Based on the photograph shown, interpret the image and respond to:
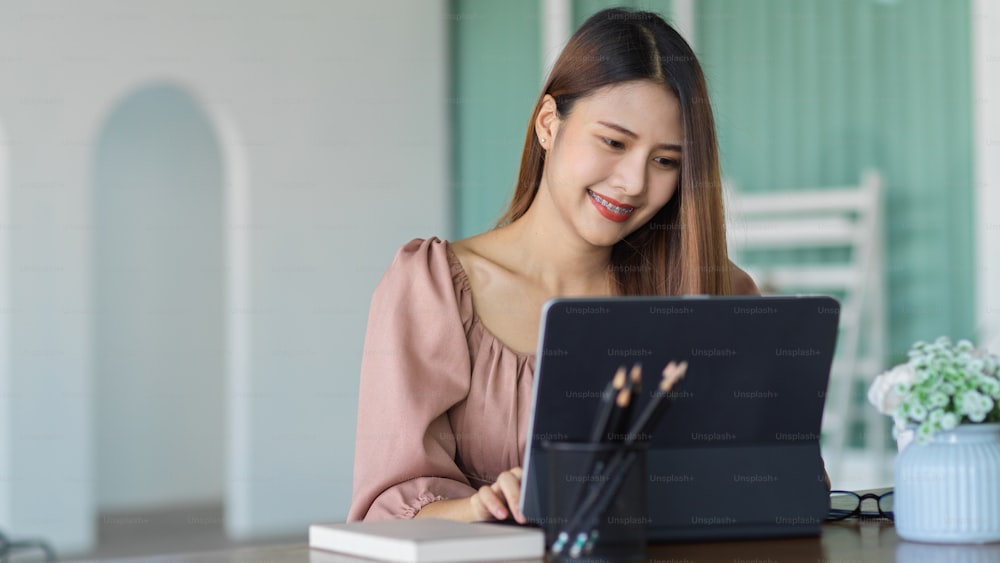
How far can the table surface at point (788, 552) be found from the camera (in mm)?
1186

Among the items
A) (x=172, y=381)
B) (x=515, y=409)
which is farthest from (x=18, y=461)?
(x=515, y=409)

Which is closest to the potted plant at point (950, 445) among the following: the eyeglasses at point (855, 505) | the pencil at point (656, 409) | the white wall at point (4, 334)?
the eyeglasses at point (855, 505)

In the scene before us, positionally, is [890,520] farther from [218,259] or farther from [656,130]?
[218,259]

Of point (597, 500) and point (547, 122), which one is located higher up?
point (547, 122)

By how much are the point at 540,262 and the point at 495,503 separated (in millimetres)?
685

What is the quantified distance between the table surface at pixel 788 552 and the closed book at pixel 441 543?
29mm

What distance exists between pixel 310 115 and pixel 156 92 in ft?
7.03

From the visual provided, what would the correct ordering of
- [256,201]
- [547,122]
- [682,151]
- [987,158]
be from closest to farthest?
[682,151]
[547,122]
[987,158]
[256,201]

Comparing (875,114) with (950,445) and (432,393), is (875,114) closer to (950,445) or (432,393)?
(432,393)

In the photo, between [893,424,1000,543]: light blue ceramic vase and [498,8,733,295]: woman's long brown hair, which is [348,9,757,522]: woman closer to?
[498,8,733,295]: woman's long brown hair

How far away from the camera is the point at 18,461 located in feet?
16.7

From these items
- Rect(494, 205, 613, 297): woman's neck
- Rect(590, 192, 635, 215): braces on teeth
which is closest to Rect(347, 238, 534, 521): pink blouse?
Rect(494, 205, 613, 297): woman's neck

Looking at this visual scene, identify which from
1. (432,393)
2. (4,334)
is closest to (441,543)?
(432,393)

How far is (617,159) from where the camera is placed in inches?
71.1
